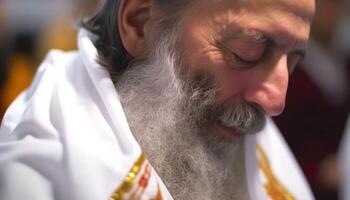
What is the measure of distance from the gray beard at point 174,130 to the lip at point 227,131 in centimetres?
1

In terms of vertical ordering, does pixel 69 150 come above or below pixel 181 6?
below

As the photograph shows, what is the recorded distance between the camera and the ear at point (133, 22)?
4.51ft

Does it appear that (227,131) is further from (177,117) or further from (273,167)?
(273,167)

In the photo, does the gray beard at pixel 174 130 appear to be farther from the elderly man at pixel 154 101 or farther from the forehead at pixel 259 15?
the forehead at pixel 259 15

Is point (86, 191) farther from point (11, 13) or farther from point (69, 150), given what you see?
point (11, 13)

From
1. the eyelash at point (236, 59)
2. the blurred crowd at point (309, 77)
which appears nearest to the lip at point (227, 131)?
the eyelash at point (236, 59)

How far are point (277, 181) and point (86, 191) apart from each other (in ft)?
2.13

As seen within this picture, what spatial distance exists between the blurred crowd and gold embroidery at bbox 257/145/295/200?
0.67 m

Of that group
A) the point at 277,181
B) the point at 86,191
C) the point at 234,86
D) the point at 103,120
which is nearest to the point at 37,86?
the point at 103,120

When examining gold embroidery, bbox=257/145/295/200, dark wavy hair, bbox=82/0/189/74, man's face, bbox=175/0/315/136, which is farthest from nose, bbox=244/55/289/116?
gold embroidery, bbox=257/145/295/200

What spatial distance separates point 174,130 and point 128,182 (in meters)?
0.20

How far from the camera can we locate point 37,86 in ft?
4.52

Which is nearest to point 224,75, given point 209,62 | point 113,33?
point 209,62

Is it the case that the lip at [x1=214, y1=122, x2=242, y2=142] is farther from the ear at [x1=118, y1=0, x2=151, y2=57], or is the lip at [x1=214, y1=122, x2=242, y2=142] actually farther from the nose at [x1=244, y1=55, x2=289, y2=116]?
the ear at [x1=118, y1=0, x2=151, y2=57]
